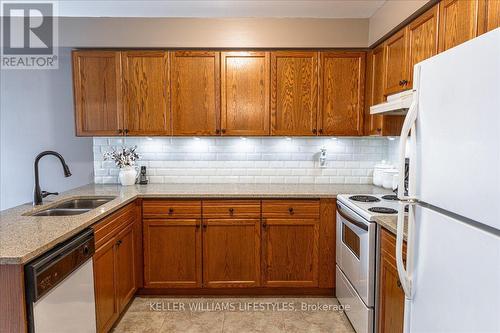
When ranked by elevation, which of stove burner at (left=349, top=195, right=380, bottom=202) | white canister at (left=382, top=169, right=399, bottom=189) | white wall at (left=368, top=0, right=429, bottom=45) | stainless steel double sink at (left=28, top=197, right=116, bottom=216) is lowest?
stainless steel double sink at (left=28, top=197, right=116, bottom=216)

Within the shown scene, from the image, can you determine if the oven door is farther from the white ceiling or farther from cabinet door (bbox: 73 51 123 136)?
cabinet door (bbox: 73 51 123 136)

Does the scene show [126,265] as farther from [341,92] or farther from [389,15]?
[389,15]

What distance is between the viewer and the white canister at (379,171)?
305cm

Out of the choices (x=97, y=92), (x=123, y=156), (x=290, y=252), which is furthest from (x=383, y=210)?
(x=97, y=92)

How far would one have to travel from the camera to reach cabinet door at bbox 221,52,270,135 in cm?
292

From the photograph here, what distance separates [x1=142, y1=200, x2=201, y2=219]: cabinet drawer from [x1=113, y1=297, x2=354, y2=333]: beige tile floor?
0.76 meters

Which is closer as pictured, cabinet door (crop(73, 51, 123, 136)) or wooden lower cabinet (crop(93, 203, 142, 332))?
wooden lower cabinet (crop(93, 203, 142, 332))

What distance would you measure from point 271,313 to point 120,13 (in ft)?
9.67

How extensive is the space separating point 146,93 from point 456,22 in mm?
2461

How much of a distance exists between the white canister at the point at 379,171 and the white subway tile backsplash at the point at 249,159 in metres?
0.11

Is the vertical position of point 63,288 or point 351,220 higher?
point 351,220

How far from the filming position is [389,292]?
5.82 feet

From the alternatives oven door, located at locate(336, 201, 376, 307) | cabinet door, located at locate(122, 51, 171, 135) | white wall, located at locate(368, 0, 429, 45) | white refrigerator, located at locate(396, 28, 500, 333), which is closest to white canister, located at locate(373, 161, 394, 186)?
oven door, located at locate(336, 201, 376, 307)

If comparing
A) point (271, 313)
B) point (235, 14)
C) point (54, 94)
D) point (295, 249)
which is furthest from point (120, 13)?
point (271, 313)
